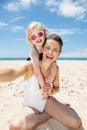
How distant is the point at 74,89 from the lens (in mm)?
5109

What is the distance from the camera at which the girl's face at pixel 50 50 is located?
9.71ft

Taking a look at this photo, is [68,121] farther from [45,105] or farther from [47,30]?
[47,30]

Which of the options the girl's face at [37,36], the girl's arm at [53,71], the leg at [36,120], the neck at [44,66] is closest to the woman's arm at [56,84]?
the girl's arm at [53,71]

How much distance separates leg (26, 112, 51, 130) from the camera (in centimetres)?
289

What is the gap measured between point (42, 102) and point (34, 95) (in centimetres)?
14

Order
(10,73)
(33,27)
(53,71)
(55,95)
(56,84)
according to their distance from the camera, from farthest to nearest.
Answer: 1. (55,95)
2. (56,84)
3. (53,71)
4. (33,27)
5. (10,73)

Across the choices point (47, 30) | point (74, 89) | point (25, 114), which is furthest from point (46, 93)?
point (74, 89)

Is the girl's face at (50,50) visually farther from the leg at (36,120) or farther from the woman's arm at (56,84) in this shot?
the leg at (36,120)

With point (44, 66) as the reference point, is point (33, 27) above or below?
above

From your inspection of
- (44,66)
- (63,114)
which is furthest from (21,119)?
(44,66)

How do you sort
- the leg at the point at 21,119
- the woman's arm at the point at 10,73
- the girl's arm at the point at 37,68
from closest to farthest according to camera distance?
the woman's arm at the point at 10,73
the leg at the point at 21,119
the girl's arm at the point at 37,68

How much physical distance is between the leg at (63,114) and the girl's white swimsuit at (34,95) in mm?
88

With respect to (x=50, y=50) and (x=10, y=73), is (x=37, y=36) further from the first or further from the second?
(x=10, y=73)

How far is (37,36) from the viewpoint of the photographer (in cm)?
301
